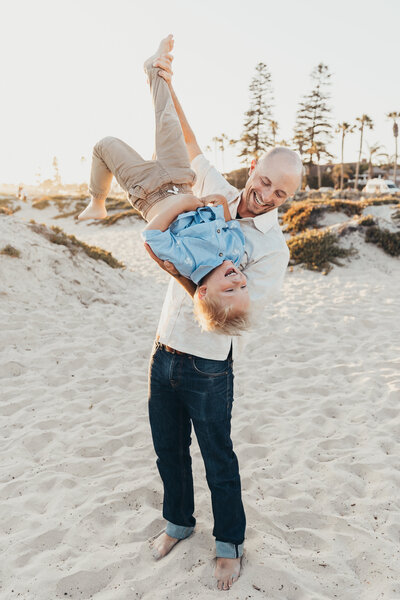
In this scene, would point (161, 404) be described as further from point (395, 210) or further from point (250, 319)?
point (395, 210)

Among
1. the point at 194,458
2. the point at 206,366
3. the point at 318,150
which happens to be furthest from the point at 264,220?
the point at 318,150

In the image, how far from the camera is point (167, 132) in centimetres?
295

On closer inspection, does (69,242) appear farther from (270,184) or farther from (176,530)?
(270,184)

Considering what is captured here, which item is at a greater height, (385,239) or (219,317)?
(219,317)

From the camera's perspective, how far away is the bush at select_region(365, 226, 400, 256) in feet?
38.0

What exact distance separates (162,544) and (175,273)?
175 centimetres

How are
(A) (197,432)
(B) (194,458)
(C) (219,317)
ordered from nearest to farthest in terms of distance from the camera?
(C) (219,317), (A) (197,432), (B) (194,458)

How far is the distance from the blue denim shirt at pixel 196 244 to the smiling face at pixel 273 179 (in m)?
0.25

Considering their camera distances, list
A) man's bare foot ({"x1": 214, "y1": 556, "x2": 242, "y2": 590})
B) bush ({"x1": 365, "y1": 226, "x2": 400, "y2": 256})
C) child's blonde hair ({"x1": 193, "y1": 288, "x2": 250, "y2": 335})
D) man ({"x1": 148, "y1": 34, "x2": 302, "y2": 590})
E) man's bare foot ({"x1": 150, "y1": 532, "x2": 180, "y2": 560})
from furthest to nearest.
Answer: bush ({"x1": 365, "y1": 226, "x2": 400, "y2": 256}), man's bare foot ({"x1": 150, "y1": 532, "x2": 180, "y2": 560}), man's bare foot ({"x1": 214, "y1": 556, "x2": 242, "y2": 590}), man ({"x1": 148, "y1": 34, "x2": 302, "y2": 590}), child's blonde hair ({"x1": 193, "y1": 288, "x2": 250, "y2": 335})

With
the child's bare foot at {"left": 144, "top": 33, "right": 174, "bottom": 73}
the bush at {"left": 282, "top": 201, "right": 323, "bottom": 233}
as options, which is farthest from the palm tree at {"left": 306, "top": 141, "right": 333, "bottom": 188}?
the child's bare foot at {"left": 144, "top": 33, "right": 174, "bottom": 73}

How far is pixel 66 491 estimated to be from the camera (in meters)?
3.38

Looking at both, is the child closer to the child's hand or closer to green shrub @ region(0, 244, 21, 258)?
the child's hand

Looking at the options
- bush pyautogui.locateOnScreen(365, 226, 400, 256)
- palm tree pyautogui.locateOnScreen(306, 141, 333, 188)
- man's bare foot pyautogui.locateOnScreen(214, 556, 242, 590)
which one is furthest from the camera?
palm tree pyautogui.locateOnScreen(306, 141, 333, 188)

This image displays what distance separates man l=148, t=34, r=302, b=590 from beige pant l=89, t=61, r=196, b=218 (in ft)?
0.95
